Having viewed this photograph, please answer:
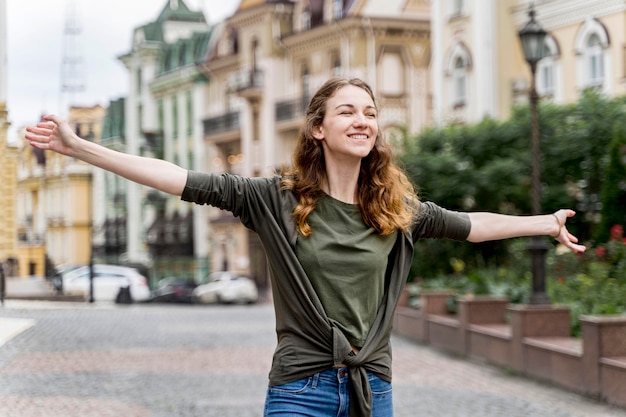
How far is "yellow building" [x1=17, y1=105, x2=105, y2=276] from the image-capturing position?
6246 mm

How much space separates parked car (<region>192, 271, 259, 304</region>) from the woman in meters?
38.5

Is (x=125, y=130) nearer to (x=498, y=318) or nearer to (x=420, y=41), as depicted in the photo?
(x=498, y=318)

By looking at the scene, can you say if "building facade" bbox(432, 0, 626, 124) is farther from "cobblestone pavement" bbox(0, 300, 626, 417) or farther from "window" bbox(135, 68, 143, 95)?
"cobblestone pavement" bbox(0, 300, 626, 417)

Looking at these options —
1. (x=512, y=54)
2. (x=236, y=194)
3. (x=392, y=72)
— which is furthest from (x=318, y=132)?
(x=392, y=72)

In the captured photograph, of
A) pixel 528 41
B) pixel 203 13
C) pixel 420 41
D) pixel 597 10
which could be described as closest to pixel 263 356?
pixel 528 41

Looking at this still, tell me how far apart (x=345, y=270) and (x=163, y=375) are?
1031cm

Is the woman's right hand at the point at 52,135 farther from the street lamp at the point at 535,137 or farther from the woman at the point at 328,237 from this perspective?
the street lamp at the point at 535,137

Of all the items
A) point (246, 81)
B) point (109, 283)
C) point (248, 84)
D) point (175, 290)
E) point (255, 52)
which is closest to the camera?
point (109, 283)

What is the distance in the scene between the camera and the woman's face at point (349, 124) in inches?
174

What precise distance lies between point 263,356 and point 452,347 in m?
2.80

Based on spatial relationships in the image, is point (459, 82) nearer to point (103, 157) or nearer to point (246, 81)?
point (246, 81)

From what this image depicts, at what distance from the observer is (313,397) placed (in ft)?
13.9

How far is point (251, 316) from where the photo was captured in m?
31.7

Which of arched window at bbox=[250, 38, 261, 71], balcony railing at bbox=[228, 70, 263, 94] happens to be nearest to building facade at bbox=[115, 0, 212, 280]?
balcony railing at bbox=[228, 70, 263, 94]
